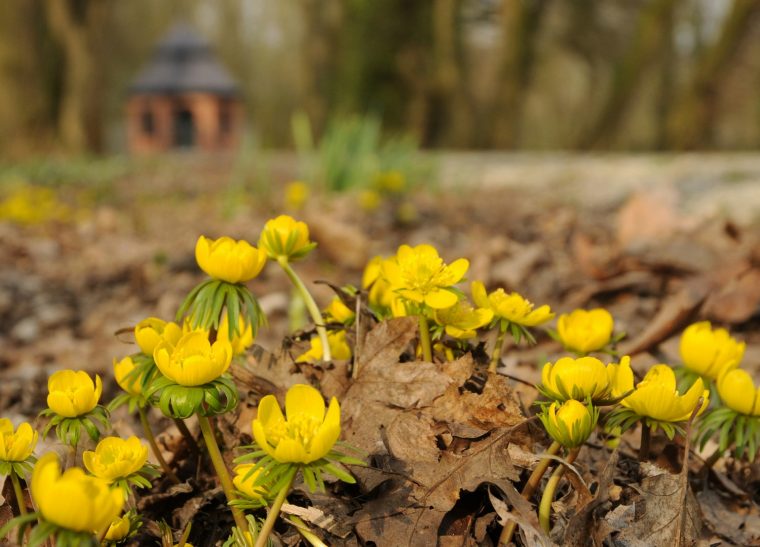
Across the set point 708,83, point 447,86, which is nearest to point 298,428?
point 708,83

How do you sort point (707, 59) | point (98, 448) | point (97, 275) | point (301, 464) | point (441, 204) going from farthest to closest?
point (707, 59) → point (441, 204) → point (97, 275) → point (98, 448) → point (301, 464)

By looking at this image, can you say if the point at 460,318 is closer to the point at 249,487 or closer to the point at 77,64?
the point at 249,487

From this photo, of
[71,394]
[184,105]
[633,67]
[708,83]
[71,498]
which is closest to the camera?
[71,498]

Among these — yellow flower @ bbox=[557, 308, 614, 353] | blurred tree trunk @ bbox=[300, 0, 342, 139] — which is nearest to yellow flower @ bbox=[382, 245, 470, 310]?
yellow flower @ bbox=[557, 308, 614, 353]

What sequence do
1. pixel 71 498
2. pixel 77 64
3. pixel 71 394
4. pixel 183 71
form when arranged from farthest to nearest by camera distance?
pixel 183 71 → pixel 77 64 → pixel 71 394 → pixel 71 498

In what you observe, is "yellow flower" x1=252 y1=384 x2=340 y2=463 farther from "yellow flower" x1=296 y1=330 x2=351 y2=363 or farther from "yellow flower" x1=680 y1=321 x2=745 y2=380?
"yellow flower" x1=680 y1=321 x2=745 y2=380

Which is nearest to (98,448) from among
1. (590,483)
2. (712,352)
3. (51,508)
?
(51,508)

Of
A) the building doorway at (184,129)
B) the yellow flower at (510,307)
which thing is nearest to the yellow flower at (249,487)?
the yellow flower at (510,307)

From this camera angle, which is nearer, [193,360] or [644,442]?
[193,360]

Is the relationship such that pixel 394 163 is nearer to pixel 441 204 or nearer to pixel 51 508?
pixel 441 204
